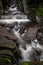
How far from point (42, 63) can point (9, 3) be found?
41.5 ft

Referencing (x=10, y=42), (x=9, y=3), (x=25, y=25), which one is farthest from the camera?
(x=9, y=3)

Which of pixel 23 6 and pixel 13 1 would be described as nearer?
pixel 23 6

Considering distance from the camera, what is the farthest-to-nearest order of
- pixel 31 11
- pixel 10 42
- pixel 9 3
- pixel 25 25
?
pixel 9 3 < pixel 31 11 < pixel 25 25 < pixel 10 42

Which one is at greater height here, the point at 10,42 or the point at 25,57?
the point at 10,42

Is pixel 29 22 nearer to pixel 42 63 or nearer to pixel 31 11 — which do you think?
pixel 31 11

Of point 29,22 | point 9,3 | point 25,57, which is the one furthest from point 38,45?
point 9,3

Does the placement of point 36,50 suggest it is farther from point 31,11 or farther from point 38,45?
point 31,11

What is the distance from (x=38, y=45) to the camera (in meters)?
10.8

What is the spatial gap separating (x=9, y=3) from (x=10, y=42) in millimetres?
11006

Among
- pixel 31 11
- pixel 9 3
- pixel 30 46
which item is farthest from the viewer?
pixel 9 3

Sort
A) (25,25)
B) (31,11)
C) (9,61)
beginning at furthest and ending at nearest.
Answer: (31,11) → (25,25) → (9,61)

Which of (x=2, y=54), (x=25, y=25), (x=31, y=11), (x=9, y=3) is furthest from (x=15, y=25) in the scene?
(x=9, y=3)

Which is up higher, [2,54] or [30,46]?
[2,54]

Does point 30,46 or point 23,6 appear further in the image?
point 23,6
